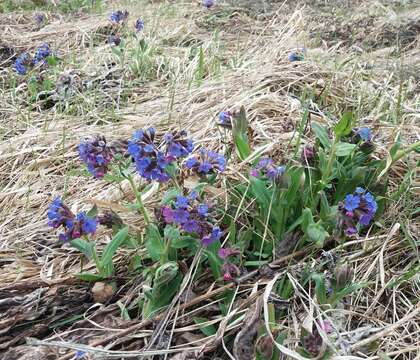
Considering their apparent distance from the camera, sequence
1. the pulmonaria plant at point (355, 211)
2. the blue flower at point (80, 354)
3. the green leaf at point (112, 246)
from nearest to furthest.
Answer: the blue flower at point (80, 354) → the pulmonaria plant at point (355, 211) → the green leaf at point (112, 246)

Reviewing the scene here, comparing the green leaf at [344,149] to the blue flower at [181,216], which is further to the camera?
the green leaf at [344,149]

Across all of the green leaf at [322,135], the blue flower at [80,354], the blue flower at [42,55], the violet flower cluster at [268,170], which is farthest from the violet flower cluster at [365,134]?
the blue flower at [42,55]

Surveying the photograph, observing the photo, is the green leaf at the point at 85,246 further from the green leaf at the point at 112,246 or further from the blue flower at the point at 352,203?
the blue flower at the point at 352,203

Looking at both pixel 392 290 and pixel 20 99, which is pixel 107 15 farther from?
pixel 392 290

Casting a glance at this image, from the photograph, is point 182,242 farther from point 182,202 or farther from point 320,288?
point 320,288

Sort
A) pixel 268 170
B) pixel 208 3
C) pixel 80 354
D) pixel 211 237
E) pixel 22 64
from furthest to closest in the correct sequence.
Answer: pixel 208 3, pixel 22 64, pixel 268 170, pixel 211 237, pixel 80 354

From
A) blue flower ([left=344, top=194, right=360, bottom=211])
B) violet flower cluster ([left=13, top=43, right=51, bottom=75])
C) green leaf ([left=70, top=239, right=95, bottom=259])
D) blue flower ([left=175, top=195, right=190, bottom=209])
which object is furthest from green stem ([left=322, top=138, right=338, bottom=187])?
violet flower cluster ([left=13, top=43, right=51, bottom=75])

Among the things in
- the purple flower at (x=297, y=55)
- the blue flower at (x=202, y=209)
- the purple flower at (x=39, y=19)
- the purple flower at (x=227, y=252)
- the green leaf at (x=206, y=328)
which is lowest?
the purple flower at (x=39, y=19)

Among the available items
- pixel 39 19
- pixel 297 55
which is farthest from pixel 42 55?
pixel 297 55
